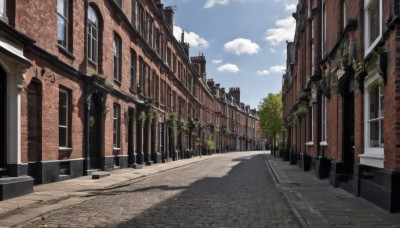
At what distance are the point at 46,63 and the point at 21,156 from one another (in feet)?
11.6

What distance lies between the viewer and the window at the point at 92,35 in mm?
18625

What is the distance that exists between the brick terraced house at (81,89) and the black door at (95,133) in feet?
0.15

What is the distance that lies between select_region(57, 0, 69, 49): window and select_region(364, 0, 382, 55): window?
33.7 ft

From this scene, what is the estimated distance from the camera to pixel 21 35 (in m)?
11.1

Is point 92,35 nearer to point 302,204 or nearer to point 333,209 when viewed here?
point 302,204

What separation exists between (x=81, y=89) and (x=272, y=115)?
47.4 metres

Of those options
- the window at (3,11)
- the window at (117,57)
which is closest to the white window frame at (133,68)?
the window at (117,57)

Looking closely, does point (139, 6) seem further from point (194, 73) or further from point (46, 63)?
point (194, 73)

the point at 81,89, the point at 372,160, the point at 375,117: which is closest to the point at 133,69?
the point at 81,89

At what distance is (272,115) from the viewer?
6206 centimetres

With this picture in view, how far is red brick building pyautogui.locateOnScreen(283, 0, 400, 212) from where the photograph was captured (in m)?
8.15

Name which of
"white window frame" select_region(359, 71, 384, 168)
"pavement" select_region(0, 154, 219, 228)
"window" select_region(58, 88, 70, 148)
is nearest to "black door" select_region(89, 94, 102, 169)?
"window" select_region(58, 88, 70, 148)

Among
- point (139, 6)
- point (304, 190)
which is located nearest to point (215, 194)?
point (304, 190)

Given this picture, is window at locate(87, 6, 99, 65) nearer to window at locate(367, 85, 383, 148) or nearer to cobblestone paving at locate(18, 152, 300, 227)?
cobblestone paving at locate(18, 152, 300, 227)
